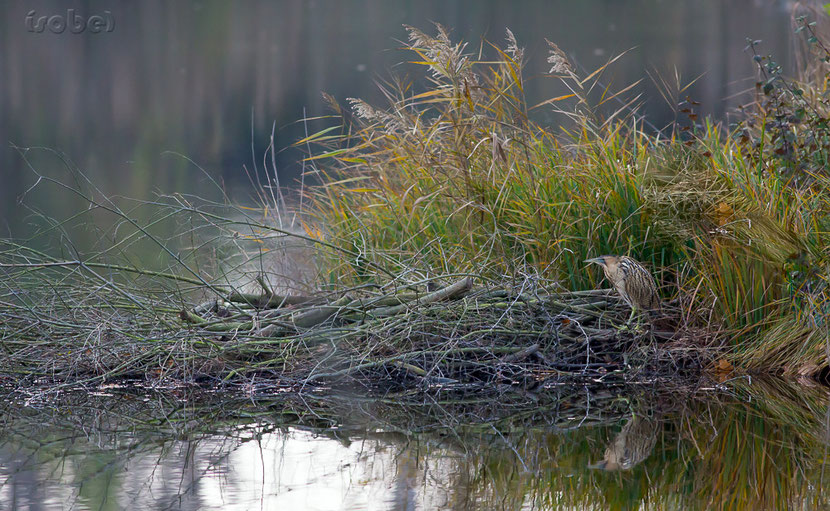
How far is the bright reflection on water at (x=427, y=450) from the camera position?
2533 mm

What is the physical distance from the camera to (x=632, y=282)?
4160mm

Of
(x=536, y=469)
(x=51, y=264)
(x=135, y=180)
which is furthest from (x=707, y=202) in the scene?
(x=135, y=180)

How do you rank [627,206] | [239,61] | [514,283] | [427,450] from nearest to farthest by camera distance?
[427,450] → [514,283] → [627,206] → [239,61]

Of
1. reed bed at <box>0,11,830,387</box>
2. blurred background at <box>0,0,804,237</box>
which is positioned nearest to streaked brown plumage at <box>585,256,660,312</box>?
reed bed at <box>0,11,830,387</box>

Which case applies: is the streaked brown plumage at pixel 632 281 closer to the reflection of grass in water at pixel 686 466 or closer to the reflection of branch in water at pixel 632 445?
the reflection of grass in water at pixel 686 466

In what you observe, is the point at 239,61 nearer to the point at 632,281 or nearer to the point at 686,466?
the point at 632,281

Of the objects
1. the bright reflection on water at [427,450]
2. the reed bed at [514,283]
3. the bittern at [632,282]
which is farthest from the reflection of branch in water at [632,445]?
the bittern at [632,282]

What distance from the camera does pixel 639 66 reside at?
19484 millimetres

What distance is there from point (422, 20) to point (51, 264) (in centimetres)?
1650

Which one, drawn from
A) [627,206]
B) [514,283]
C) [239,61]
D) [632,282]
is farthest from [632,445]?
[239,61]

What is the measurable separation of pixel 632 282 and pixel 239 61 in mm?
17639

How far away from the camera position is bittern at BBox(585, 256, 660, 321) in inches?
164

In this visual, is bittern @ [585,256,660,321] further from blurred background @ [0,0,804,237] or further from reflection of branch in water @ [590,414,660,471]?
blurred background @ [0,0,804,237]

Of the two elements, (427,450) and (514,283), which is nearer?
(427,450)
